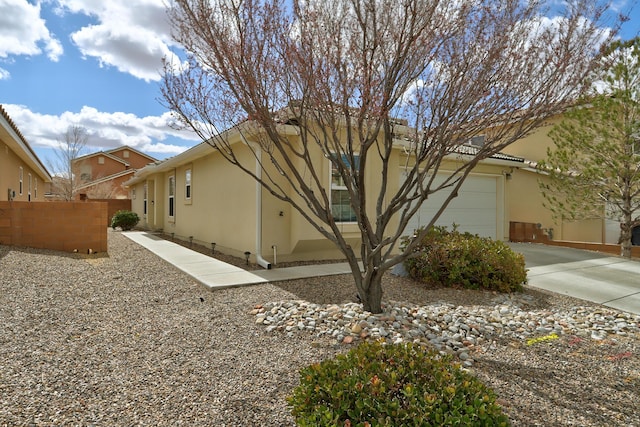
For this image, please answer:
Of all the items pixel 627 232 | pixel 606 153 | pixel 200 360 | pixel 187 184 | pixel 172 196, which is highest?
pixel 606 153

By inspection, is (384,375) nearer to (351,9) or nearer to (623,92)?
(351,9)

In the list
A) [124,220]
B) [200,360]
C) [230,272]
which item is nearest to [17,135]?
[124,220]

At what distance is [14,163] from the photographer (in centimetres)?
1439

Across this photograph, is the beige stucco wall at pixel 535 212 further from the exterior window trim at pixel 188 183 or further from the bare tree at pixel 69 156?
the bare tree at pixel 69 156

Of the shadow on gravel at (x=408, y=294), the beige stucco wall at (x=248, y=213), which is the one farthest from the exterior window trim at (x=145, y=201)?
the shadow on gravel at (x=408, y=294)

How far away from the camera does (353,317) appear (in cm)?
462

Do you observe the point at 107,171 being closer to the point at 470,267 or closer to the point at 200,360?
the point at 470,267

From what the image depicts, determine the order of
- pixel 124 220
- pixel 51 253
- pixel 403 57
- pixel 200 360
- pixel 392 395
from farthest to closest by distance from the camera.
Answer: pixel 124 220, pixel 51 253, pixel 403 57, pixel 200 360, pixel 392 395

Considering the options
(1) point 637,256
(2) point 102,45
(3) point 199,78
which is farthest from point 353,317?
(1) point 637,256

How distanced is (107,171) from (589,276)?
130 feet

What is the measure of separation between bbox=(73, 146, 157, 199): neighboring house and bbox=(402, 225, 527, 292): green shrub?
1031 inches

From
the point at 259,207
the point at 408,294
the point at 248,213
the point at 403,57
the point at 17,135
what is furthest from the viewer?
the point at 17,135

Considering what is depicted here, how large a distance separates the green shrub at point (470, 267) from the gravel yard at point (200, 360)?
35cm

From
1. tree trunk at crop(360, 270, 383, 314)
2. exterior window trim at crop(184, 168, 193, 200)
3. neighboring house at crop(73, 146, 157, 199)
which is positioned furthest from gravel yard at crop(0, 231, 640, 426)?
neighboring house at crop(73, 146, 157, 199)
